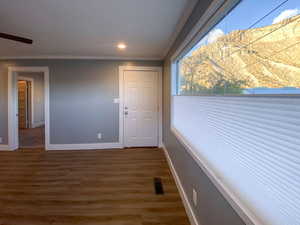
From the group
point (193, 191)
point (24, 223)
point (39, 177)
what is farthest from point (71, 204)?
point (193, 191)

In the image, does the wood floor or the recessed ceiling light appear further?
the recessed ceiling light

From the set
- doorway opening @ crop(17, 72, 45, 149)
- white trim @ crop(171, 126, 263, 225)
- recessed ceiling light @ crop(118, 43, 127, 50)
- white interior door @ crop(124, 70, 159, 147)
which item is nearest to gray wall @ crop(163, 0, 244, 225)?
white trim @ crop(171, 126, 263, 225)

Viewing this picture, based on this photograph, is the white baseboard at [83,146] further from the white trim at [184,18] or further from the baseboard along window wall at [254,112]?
the baseboard along window wall at [254,112]

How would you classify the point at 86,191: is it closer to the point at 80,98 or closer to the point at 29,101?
the point at 80,98

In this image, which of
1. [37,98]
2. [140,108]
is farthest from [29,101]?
[140,108]

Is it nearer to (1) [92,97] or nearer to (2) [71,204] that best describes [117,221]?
(2) [71,204]

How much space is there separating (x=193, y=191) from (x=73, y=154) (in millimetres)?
3068

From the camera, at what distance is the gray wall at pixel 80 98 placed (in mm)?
4461

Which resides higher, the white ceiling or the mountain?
the white ceiling

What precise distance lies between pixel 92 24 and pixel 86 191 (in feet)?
7.20

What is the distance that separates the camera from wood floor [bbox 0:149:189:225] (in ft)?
6.69

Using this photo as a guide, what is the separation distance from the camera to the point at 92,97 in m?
4.55

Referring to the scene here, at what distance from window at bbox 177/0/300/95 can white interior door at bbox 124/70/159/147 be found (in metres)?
3.06

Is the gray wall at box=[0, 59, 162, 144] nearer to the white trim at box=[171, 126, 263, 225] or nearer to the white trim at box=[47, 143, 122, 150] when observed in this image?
the white trim at box=[47, 143, 122, 150]
